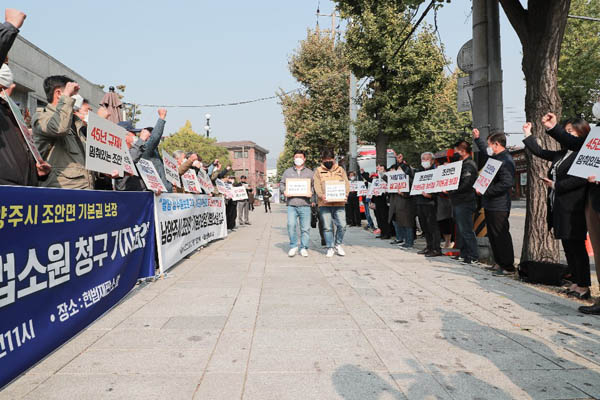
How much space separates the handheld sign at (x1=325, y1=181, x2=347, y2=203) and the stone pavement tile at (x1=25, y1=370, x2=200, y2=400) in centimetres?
557

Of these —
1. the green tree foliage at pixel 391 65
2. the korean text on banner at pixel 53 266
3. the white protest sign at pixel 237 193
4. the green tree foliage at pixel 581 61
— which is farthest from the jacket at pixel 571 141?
the green tree foliage at pixel 581 61

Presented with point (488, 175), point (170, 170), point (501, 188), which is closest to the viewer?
point (501, 188)

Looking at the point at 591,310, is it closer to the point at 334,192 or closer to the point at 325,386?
the point at 325,386

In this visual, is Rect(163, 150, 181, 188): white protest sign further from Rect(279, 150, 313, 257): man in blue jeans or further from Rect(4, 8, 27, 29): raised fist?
Rect(4, 8, 27, 29): raised fist

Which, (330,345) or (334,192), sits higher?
(334,192)

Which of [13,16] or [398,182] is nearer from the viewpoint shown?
[13,16]

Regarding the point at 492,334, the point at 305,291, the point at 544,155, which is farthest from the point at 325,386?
the point at 544,155

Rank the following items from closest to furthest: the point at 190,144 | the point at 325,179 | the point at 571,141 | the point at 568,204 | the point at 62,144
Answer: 1. the point at 62,144
2. the point at 571,141
3. the point at 568,204
4. the point at 325,179
5. the point at 190,144

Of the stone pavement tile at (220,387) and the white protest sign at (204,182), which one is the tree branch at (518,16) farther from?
the white protest sign at (204,182)

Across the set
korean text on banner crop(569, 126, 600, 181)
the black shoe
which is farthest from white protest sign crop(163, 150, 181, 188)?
the black shoe

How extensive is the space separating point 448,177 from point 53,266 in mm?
6149

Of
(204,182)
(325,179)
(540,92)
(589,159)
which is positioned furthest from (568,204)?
(204,182)

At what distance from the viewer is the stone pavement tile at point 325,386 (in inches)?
99.8

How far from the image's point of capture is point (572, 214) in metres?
4.76
